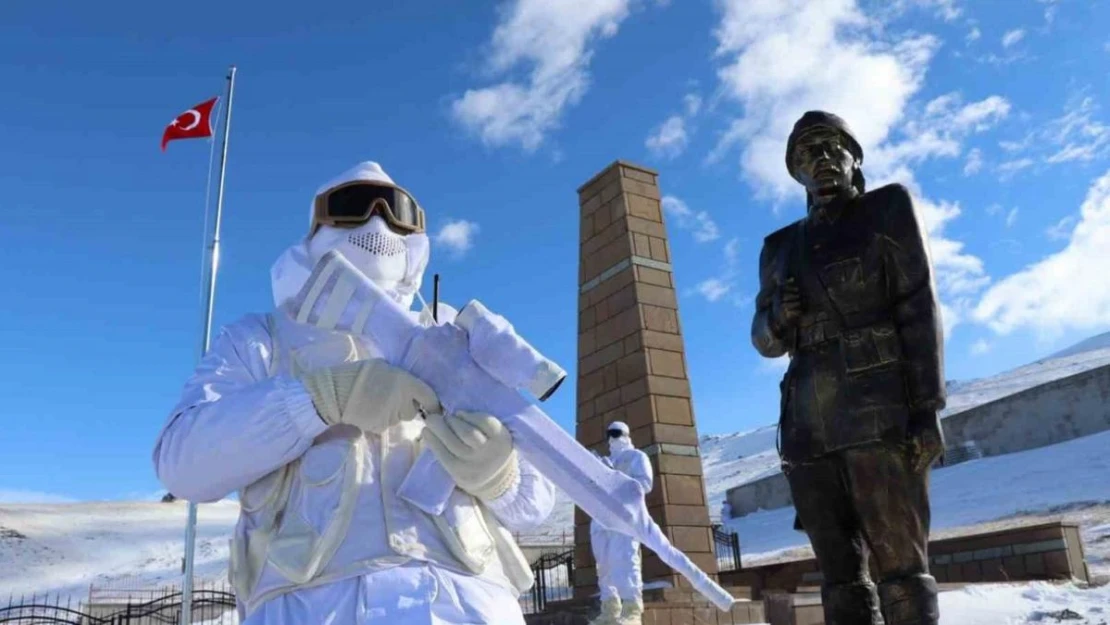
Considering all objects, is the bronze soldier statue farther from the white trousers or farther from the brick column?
the brick column

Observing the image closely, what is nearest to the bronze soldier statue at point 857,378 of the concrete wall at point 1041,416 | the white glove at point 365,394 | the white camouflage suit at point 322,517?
the white camouflage suit at point 322,517

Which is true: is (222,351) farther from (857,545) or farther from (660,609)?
(660,609)

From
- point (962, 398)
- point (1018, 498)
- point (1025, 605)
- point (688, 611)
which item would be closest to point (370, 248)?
point (1025, 605)

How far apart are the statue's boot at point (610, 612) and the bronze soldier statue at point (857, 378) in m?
5.72

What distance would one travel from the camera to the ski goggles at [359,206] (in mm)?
2199

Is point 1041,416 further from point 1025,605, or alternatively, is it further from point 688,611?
point 1025,605

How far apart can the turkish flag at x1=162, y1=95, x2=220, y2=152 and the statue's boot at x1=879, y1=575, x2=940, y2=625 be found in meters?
11.2

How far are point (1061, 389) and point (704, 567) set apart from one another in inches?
742

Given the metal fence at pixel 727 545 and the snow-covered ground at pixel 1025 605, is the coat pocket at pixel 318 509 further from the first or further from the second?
the metal fence at pixel 727 545

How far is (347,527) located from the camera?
5.70ft

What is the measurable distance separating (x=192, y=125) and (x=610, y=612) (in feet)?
28.1

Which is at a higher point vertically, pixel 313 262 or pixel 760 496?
pixel 760 496

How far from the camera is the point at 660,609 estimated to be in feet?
28.4

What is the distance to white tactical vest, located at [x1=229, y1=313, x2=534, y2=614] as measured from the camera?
1.70m
